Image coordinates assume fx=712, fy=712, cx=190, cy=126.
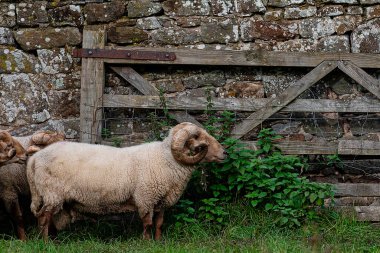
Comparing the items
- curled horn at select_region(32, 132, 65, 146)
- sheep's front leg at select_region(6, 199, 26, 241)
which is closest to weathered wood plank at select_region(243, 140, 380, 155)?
curled horn at select_region(32, 132, 65, 146)

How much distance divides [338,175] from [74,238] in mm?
3130

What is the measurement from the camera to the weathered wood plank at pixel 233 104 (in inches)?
320

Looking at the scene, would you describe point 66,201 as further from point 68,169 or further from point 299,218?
point 299,218

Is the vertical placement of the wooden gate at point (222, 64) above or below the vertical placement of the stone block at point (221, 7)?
below

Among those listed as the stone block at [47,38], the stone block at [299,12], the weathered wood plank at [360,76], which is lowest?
the weathered wood plank at [360,76]

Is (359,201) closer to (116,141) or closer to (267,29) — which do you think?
(267,29)

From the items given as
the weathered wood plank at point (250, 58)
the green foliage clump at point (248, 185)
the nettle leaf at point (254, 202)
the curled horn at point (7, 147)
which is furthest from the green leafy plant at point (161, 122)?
the curled horn at point (7, 147)

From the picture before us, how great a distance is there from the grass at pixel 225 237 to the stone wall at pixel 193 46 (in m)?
1.16

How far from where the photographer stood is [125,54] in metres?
8.16

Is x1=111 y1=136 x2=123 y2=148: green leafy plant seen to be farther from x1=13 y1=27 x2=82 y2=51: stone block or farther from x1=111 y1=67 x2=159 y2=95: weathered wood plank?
x1=13 y1=27 x2=82 y2=51: stone block

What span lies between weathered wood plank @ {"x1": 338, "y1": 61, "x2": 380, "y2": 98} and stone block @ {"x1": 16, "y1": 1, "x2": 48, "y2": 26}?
3.53m

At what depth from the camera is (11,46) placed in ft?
27.6

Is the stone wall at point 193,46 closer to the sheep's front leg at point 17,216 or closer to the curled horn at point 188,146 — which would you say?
the sheep's front leg at point 17,216

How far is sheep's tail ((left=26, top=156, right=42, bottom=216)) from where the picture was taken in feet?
24.4
